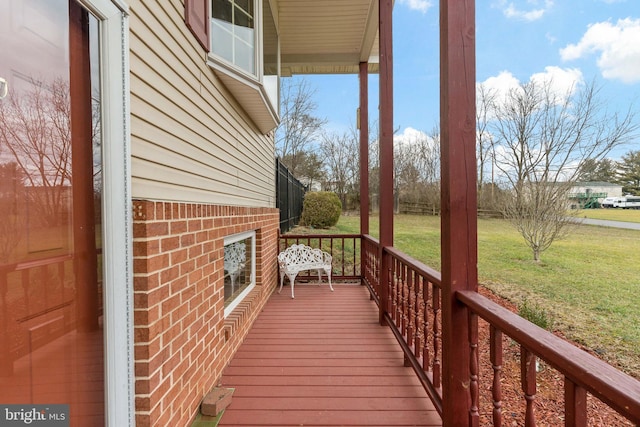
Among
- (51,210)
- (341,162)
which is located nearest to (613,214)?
(51,210)

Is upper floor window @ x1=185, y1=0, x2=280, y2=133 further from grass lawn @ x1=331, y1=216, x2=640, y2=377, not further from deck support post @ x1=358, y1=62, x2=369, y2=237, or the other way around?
grass lawn @ x1=331, y1=216, x2=640, y2=377

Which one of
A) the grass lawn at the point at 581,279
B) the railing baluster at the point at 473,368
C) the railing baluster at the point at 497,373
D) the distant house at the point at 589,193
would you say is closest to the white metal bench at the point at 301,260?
the grass lawn at the point at 581,279

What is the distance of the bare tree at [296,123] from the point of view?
13141 millimetres

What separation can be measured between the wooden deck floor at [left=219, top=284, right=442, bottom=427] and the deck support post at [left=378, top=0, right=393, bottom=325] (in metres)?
0.51

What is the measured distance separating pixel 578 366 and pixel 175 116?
189 centimetres

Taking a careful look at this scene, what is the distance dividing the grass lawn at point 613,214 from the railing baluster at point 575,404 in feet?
20.9

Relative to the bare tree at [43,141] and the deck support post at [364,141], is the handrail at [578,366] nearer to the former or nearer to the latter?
the bare tree at [43,141]

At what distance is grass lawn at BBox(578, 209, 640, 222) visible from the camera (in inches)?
230

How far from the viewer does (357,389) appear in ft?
6.63

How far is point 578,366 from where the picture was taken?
2.61ft

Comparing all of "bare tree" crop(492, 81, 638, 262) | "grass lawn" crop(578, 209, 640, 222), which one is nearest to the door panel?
"bare tree" crop(492, 81, 638, 262)

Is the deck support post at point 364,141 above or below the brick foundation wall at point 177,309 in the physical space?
above

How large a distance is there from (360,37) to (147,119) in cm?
424

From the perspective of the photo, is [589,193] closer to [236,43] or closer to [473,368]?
[473,368]
